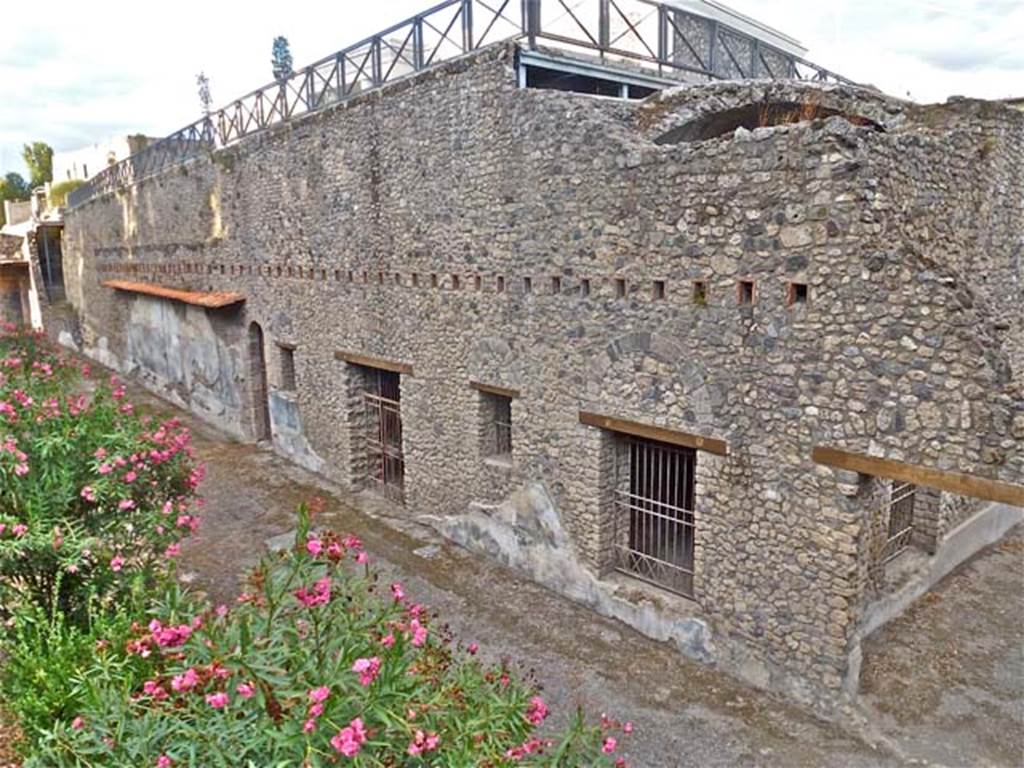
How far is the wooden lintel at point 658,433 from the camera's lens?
21.2ft

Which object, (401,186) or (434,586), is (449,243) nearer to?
(401,186)

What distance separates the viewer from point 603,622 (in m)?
7.48

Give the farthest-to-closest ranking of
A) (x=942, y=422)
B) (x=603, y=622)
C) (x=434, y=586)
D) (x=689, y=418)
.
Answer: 1. (x=434, y=586)
2. (x=603, y=622)
3. (x=689, y=418)
4. (x=942, y=422)

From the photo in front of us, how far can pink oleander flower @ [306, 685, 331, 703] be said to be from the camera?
3016 millimetres

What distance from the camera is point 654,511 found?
7.61m

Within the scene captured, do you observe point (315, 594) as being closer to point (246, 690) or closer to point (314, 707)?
point (246, 690)

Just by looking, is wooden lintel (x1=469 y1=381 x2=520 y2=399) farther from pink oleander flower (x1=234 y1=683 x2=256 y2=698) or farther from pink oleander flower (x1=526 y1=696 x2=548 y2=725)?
pink oleander flower (x1=234 y1=683 x2=256 y2=698)

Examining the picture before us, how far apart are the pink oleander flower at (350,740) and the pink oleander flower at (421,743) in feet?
0.67

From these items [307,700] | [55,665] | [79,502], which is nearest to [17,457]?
[79,502]

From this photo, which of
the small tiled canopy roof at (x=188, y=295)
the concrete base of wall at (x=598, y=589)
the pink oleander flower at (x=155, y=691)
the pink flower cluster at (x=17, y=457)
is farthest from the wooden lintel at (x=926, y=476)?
the small tiled canopy roof at (x=188, y=295)

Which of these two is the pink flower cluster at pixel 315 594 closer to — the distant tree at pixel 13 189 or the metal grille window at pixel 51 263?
the metal grille window at pixel 51 263

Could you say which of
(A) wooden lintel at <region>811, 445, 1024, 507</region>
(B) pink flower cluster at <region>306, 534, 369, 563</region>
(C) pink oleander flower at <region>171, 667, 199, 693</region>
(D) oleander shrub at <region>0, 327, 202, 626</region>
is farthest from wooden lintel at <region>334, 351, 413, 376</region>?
(C) pink oleander flower at <region>171, 667, 199, 693</region>

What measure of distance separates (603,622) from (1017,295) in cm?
597

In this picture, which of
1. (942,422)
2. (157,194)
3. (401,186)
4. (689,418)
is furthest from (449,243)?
(157,194)
